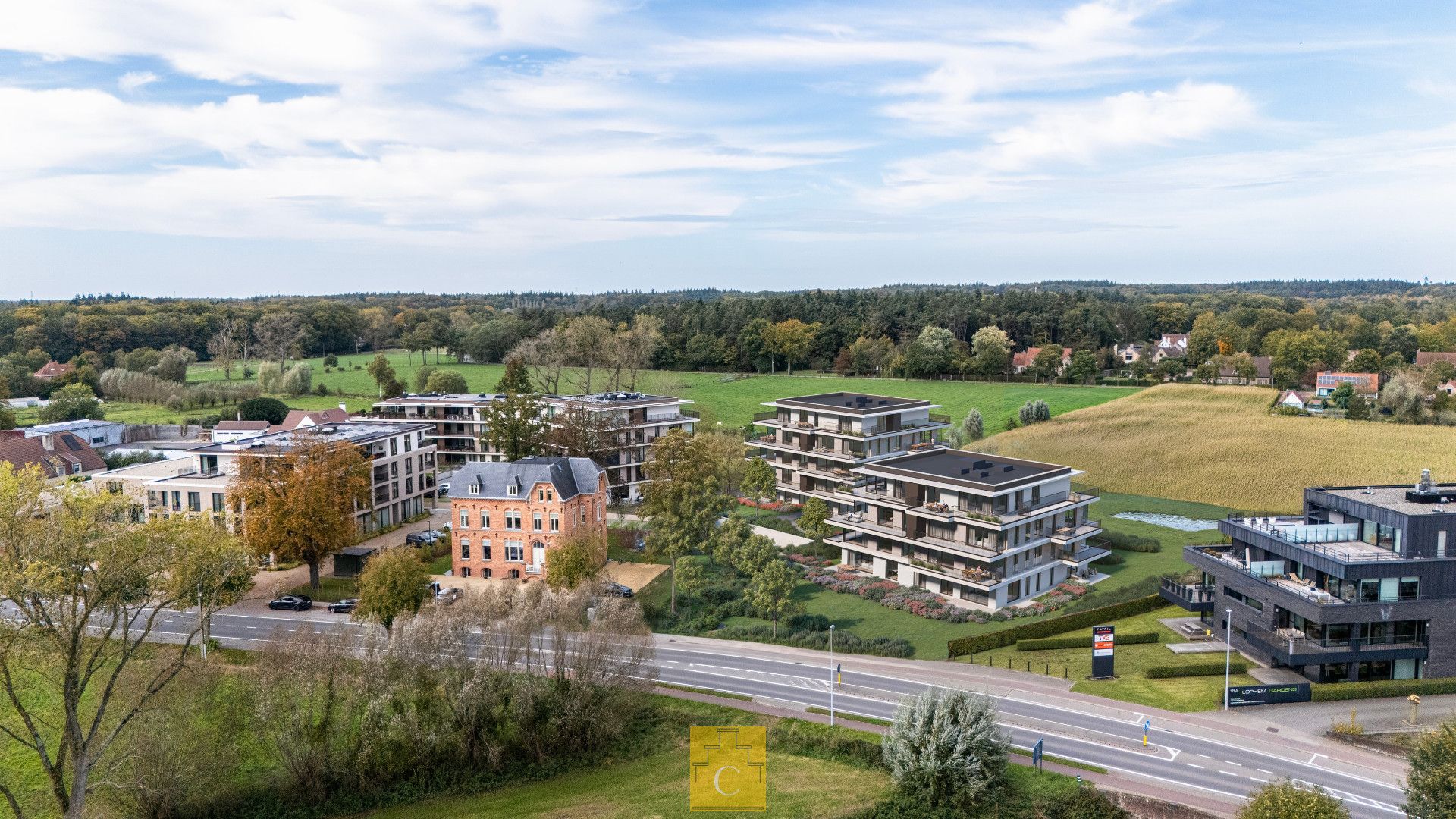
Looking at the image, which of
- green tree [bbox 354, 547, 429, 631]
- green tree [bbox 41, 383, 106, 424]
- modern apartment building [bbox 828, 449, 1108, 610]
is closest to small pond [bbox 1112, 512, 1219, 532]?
modern apartment building [bbox 828, 449, 1108, 610]

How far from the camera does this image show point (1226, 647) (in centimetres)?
4906

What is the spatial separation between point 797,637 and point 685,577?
332 inches

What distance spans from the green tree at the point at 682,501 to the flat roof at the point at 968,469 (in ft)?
39.3

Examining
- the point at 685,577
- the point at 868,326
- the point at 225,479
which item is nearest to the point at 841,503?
the point at 685,577

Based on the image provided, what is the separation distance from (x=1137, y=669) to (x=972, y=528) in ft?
45.1

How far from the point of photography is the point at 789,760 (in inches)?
1590

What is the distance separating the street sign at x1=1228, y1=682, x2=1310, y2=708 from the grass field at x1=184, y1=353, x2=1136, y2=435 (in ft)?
223

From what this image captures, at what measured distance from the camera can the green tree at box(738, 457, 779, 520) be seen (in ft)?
260

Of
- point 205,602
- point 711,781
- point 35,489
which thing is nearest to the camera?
point 35,489

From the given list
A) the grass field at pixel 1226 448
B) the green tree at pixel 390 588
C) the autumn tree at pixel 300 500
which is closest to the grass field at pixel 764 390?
the grass field at pixel 1226 448

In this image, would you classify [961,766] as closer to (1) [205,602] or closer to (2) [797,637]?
(2) [797,637]

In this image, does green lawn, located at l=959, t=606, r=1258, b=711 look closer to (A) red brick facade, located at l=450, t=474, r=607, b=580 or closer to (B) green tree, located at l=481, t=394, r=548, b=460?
(A) red brick facade, located at l=450, t=474, r=607, b=580

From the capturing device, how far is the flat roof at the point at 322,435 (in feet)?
230

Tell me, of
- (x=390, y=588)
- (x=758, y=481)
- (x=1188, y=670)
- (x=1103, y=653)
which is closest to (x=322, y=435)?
(x=390, y=588)
